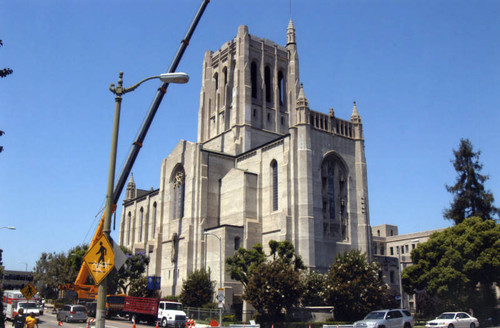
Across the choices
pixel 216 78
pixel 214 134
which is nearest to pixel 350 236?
pixel 214 134

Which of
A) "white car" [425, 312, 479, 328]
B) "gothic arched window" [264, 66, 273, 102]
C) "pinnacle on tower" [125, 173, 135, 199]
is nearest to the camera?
"white car" [425, 312, 479, 328]

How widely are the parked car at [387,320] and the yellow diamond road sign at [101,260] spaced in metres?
20.3

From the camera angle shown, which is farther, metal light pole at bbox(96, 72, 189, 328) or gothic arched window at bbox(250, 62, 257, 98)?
gothic arched window at bbox(250, 62, 257, 98)

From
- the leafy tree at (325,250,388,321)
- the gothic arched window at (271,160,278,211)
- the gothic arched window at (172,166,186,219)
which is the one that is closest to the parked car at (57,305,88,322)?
the leafy tree at (325,250,388,321)

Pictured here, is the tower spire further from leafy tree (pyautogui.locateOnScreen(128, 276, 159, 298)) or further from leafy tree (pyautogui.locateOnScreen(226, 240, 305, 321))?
leafy tree (pyautogui.locateOnScreen(226, 240, 305, 321))

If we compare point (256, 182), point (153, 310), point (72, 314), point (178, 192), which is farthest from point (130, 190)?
point (153, 310)

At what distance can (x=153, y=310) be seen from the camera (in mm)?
39812

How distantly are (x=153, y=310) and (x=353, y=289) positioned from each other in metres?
17.3

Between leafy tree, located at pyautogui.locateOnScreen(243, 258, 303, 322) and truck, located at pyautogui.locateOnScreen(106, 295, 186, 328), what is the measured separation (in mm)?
6585

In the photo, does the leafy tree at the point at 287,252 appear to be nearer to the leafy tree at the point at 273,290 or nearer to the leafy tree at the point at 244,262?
the leafy tree at the point at 244,262

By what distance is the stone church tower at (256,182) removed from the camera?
5494 cm

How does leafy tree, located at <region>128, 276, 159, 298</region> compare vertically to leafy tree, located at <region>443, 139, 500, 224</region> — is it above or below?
below

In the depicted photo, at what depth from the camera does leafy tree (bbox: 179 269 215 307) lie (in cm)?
5116

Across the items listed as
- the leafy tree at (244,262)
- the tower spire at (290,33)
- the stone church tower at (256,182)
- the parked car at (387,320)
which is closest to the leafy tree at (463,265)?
the stone church tower at (256,182)
